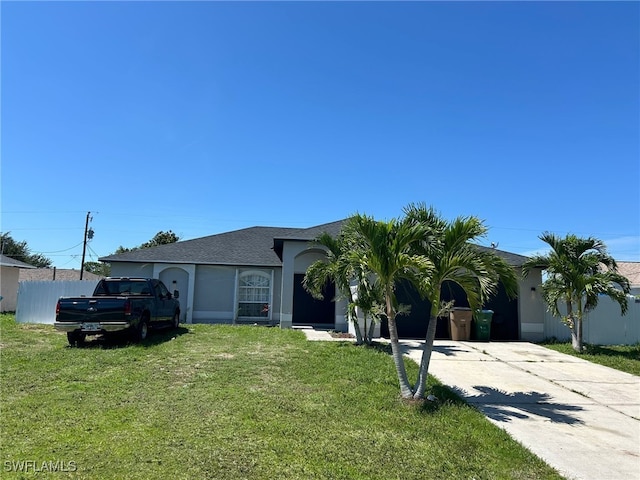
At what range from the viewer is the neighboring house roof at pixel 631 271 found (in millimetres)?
30128

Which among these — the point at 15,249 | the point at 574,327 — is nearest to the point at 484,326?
the point at 574,327

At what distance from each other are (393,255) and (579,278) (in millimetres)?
8455

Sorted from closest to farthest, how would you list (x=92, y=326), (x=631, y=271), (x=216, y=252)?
(x=92, y=326) < (x=216, y=252) < (x=631, y=271)

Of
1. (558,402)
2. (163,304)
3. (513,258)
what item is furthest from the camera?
(513,258)

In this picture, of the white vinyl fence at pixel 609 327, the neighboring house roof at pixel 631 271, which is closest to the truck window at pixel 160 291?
the white vinyl fence at pixel 609 327

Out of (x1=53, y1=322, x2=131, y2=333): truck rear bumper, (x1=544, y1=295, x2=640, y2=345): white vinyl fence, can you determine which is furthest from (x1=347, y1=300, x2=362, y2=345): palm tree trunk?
(x1=544, y1=295, x2=640, y2=345): white vinyl fence

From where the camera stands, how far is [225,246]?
20.0m

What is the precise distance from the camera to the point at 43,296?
653 inches

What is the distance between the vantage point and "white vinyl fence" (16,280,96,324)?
16.4 meters

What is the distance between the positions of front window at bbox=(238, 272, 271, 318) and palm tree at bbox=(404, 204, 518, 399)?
12.5 m

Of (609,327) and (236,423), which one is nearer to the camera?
(236,423)

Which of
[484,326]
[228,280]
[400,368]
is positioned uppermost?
[228,280]

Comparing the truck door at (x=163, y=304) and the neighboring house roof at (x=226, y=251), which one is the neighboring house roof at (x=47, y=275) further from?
the truck door at (x=163, y=304)

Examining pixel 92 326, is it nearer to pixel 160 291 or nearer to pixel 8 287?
pixel 160 291
